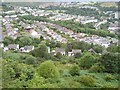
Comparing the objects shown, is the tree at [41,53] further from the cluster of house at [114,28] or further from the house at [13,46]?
the cluster of house at [114,28]

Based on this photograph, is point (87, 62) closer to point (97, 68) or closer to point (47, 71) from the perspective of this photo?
point (97, 68)

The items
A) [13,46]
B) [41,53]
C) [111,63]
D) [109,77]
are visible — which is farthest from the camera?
[13,46]

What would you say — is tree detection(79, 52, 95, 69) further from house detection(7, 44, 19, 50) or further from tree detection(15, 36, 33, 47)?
tree detection(15, 36, 33, 47)

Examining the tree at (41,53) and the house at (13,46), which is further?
the house at (13,46)

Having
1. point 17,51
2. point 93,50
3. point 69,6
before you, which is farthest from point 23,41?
point 69,6

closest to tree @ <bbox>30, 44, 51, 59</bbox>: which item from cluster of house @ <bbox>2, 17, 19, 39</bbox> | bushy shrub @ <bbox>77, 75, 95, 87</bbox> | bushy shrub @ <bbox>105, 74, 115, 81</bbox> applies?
bushy shrub @ <bbox>105, 74, 115, 81</bbox>

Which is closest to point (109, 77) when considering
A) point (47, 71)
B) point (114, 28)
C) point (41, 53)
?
point (47, 71)

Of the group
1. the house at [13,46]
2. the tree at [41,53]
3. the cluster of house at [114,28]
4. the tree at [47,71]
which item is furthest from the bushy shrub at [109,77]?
the cluster of house at [114,28]

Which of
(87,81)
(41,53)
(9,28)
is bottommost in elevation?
(9,28)

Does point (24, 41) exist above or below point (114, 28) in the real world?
above

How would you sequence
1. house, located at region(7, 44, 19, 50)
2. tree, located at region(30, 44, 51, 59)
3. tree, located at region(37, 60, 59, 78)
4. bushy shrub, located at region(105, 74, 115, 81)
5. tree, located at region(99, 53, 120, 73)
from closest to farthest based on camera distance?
tree, located at region(37, 60, 59, 78)
bushy shrub, located at region(105, 74, 115, 81)
tree, located at region(99, 53, 120, 73)
tree, located at region(30, 44, 51, 59)
house, located at region(7, 44, 19, 50)

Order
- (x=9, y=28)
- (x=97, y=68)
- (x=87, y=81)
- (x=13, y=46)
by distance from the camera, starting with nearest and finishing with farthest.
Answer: (x=87, y=81), (x=97, y=68), (x=13, y=46), (x=9, y=28)
